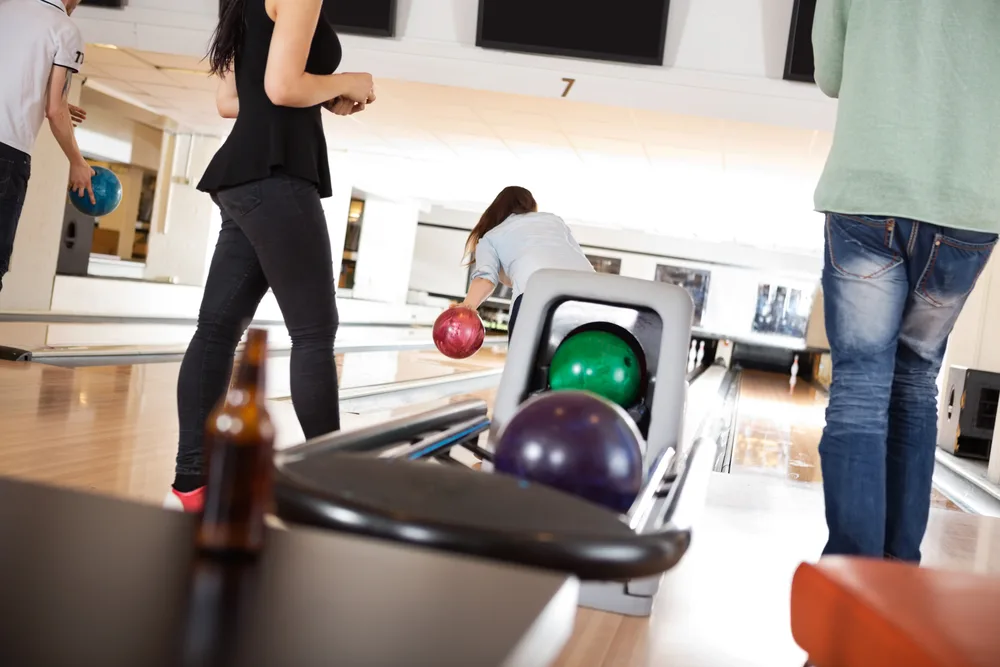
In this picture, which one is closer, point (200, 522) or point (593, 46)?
point (200, 522)

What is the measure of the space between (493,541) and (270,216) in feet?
3.79

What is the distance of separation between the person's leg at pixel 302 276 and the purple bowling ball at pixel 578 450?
1.67ft

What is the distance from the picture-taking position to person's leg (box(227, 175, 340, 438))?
182cm

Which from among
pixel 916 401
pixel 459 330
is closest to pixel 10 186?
pixel 459 330

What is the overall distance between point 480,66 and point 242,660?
14.0 ft

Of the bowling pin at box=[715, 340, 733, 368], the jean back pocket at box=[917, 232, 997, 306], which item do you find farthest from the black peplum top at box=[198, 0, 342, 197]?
the bowling pin at box=[715, 340, 733, 368]

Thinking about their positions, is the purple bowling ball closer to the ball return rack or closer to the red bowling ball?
the ball return rack

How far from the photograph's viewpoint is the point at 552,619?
1.92ft

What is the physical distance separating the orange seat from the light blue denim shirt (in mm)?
2185

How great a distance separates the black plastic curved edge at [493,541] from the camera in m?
0.83

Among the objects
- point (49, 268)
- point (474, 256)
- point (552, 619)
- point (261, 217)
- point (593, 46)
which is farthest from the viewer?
point (49, 268)

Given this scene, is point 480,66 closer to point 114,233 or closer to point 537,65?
point 537,65

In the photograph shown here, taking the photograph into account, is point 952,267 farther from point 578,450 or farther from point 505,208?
point 505,208

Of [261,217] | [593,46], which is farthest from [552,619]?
[593,46]
